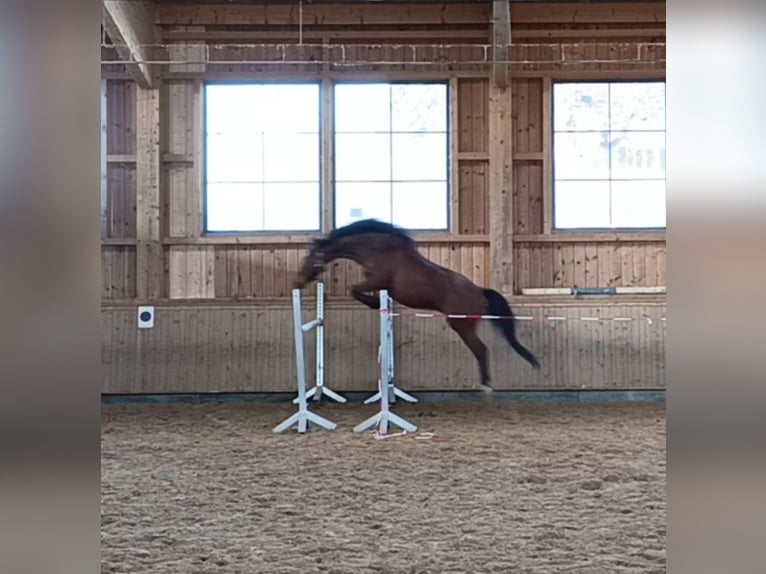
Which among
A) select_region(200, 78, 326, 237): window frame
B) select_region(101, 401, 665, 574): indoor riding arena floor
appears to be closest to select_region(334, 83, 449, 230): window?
select_region(200, 78, 326, 237): window frame

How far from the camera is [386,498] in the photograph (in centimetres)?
357

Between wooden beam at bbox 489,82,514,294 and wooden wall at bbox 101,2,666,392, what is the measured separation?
0.02 metres

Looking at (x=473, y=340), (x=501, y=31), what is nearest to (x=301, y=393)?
(x=473, y=340)

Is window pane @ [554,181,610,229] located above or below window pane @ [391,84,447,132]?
below

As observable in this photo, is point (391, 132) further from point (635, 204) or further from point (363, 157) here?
point (635, 204)

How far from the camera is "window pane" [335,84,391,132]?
7945 mm

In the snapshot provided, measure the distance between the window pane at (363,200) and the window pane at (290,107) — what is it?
0.81 m

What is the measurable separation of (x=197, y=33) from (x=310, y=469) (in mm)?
5532

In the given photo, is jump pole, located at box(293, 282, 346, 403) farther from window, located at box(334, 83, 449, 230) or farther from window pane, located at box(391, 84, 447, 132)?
window pane, located at box(391, 84, 447, 132)

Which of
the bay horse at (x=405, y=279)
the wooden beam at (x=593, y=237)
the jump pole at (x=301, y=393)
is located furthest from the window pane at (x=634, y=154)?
the jump pole at (x=301, y=393)

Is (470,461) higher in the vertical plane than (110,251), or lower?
lower

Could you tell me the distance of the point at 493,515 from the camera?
128 inches
